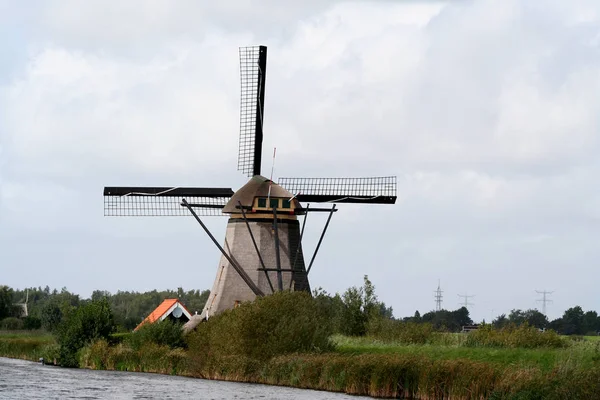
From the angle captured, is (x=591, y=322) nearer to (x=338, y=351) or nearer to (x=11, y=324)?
(x=11, y=324)

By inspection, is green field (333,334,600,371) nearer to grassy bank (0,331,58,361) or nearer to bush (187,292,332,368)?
bush (187,292,332,368)

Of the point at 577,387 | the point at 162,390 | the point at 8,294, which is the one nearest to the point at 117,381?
the point at 162,390

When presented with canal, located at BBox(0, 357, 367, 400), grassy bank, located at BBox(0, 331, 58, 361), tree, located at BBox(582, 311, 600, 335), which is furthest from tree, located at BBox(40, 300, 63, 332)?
tree, located at BBox(582, 311, 600, 335)

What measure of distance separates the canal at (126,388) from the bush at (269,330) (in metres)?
1.72

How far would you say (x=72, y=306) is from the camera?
4981 cm

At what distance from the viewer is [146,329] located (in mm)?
44344

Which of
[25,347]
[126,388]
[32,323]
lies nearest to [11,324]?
[32,323]

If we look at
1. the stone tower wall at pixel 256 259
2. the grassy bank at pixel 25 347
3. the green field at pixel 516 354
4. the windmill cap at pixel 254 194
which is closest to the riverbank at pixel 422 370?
the green field at pixel 516 354

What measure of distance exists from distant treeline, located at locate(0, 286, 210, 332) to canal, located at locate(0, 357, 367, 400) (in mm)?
11434

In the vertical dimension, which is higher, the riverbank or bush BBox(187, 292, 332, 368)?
bush BBox(187, 292, 332, 368)

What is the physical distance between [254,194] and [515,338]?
1288 centimetres

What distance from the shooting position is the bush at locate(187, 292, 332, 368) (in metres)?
37.7

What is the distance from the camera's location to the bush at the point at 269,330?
1483 inches

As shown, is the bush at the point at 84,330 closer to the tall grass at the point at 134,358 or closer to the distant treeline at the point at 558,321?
the tall grass at the point at 134,358
